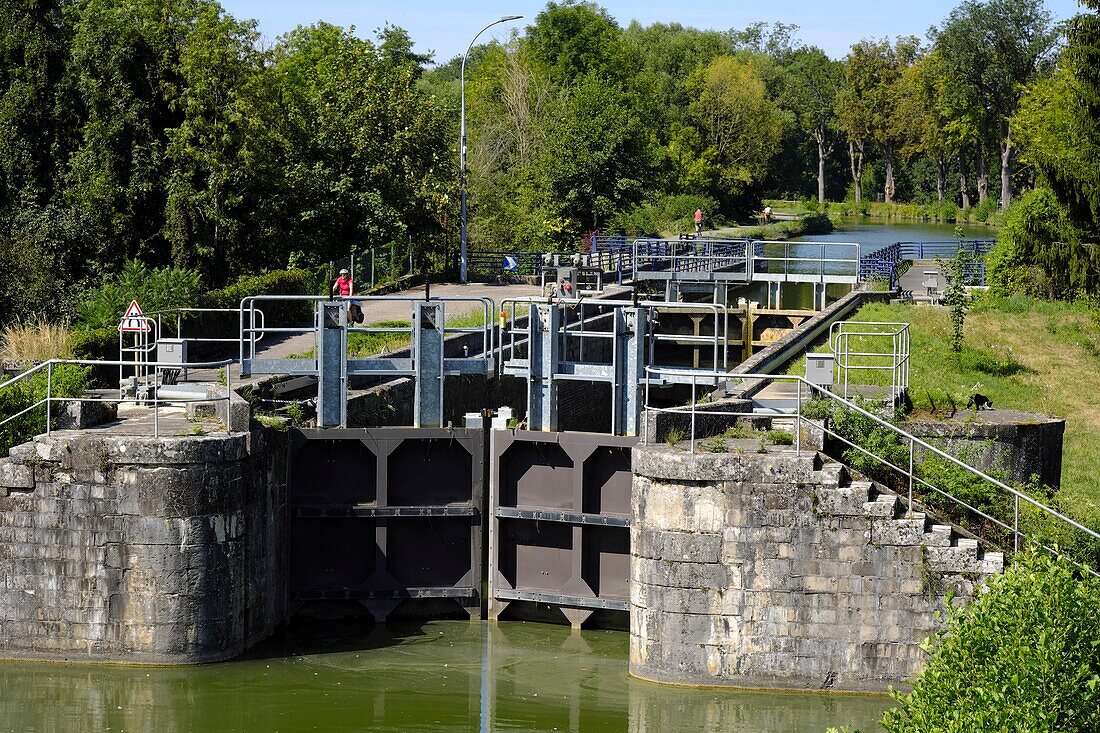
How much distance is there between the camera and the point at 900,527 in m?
16.1

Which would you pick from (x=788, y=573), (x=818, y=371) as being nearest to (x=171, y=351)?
(x=818, y=371)

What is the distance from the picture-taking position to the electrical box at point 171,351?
19.4 m

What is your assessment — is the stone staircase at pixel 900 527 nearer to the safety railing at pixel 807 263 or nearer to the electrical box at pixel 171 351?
the electrical box at pixel 171 351

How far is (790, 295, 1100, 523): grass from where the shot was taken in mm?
27484

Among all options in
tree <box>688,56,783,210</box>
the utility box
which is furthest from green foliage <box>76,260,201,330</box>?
tree <box>688,56,783,210</box>

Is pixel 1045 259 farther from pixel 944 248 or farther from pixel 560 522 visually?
pixel 560 522

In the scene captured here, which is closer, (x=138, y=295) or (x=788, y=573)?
(x=788, y=573)

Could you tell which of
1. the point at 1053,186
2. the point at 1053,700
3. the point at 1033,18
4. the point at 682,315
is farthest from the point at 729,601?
the point at 1033,18

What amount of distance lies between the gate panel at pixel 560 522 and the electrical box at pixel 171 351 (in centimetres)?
400

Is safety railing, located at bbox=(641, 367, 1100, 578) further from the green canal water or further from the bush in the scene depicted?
the bush

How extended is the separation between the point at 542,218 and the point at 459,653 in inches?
1380

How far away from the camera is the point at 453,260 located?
1741 inches

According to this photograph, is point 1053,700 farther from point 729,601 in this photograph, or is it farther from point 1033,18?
point 1033,18

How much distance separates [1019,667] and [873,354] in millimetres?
9941
